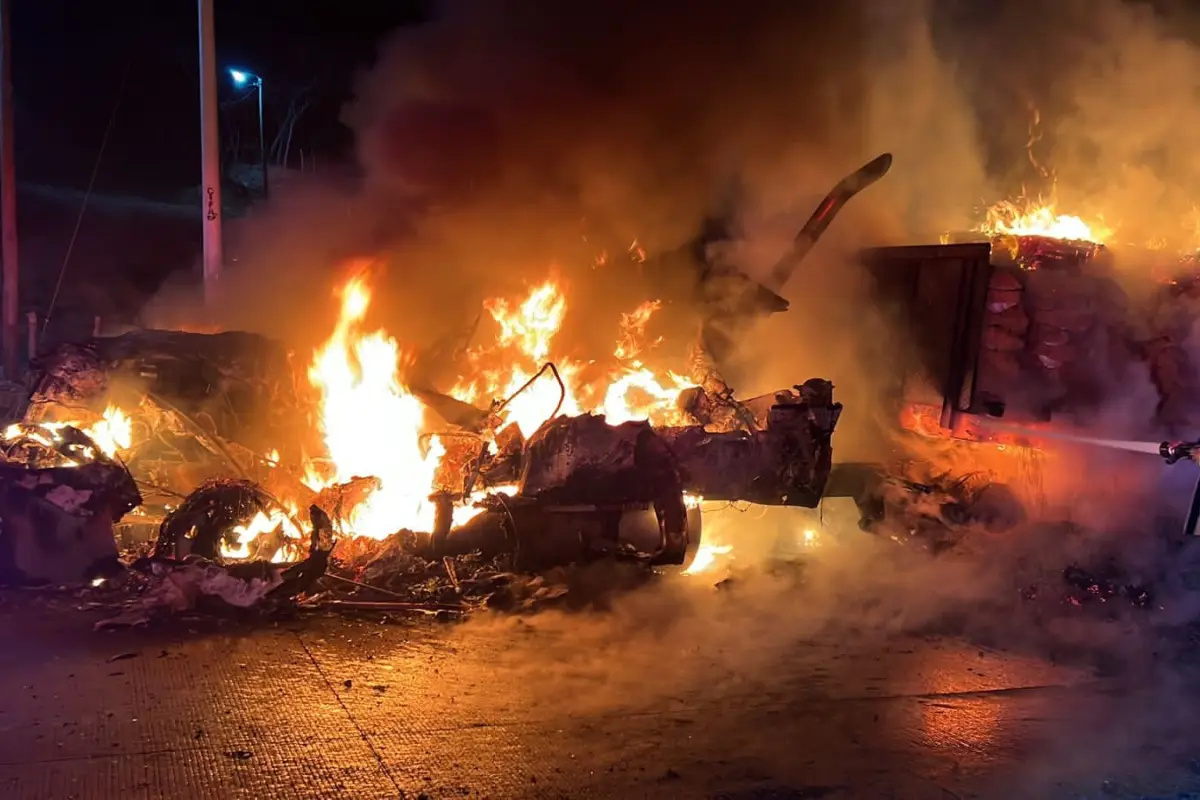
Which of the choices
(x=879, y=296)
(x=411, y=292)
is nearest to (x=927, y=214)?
(x=879, y=296)

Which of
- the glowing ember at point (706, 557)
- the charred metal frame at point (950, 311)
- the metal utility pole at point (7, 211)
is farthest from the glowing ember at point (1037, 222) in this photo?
the metal utility pole at point (7, 211)

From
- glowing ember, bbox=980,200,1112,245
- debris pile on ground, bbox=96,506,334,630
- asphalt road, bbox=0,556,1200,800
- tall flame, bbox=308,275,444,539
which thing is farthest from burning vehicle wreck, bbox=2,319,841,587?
glowing ember, bbox=980,200,1112,245

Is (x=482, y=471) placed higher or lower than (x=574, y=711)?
higher

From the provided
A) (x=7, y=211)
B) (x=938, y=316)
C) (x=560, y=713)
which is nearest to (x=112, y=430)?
(x=560, y=713)

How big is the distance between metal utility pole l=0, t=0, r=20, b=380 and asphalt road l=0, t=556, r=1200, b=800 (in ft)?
23.1

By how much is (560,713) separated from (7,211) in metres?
10.0

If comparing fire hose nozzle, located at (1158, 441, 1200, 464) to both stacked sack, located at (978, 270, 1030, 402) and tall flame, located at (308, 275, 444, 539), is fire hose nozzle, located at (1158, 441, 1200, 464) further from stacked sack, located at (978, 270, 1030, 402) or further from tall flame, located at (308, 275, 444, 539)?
tall flame, located at (308, 275, 444, 539)

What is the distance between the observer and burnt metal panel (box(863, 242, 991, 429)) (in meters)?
8.23

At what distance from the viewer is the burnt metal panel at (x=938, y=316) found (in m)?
8.23

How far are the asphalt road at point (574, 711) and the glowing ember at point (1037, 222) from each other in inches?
339

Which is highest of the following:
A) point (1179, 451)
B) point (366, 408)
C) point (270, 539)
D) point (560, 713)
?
point (1179, 451)

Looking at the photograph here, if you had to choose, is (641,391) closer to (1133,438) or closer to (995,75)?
(1133,438)

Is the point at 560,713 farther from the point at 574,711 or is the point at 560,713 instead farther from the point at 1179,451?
the point at 1179,451

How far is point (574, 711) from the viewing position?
4555 mm
